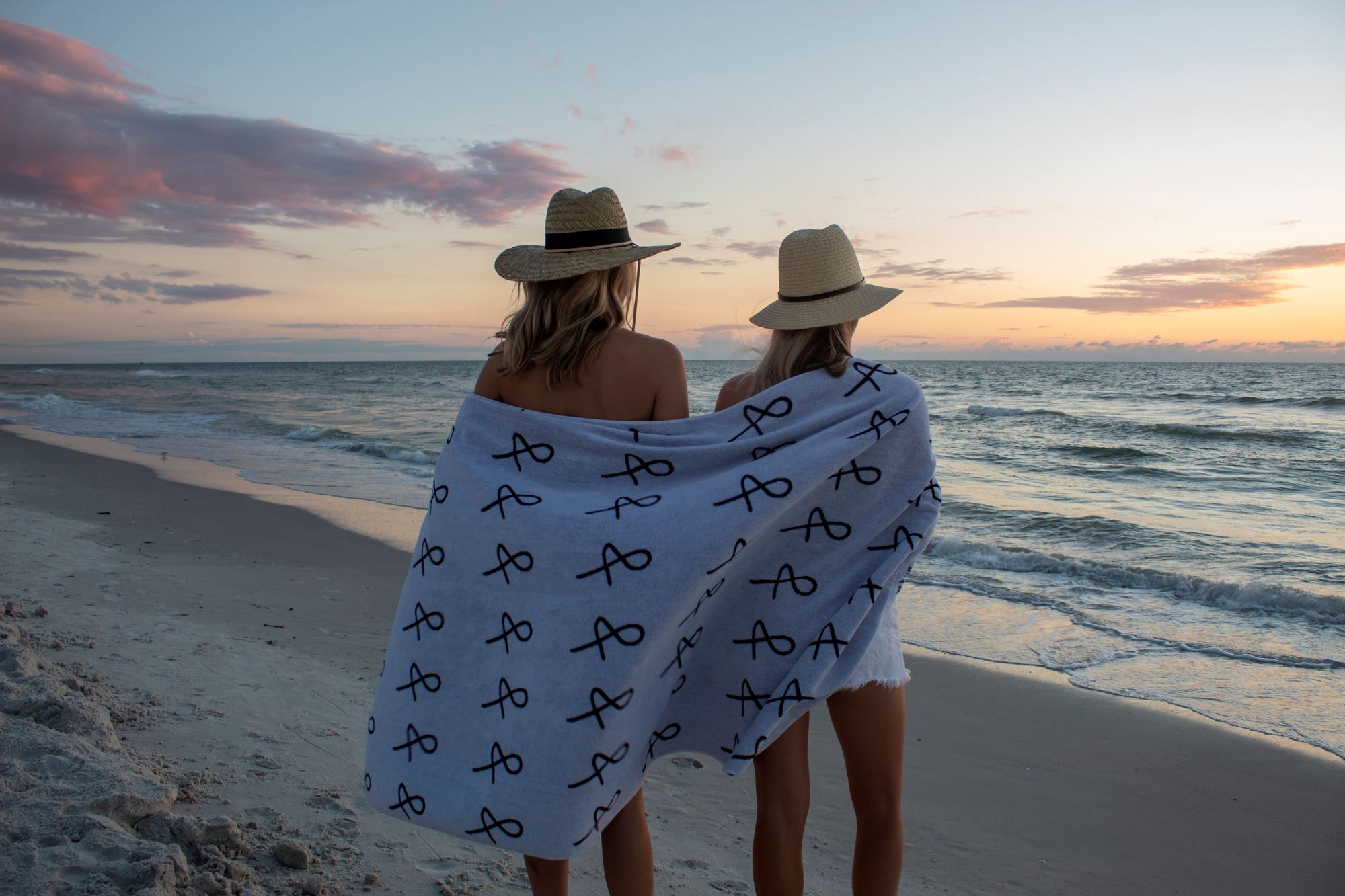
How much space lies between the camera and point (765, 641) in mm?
1857

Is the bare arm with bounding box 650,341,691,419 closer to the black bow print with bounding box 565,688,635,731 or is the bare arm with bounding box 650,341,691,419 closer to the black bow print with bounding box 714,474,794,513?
the black bow print with bounding box 714,474,794,513

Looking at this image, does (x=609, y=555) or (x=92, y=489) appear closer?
(x=609, y=555)

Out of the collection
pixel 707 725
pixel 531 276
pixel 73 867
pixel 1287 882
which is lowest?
pixel 1287 882

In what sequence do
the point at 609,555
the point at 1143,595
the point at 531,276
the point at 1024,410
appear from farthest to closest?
the point at 1024,410 < the point at 1143,595 < the point at 531,276 < the point at 609,555

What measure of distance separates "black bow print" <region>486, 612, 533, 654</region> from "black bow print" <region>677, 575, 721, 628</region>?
0.32m

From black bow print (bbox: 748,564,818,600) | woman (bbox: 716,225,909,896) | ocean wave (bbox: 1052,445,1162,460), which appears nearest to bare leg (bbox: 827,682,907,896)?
woman (bbox: 716,225,909,896)

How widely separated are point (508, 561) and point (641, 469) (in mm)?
356

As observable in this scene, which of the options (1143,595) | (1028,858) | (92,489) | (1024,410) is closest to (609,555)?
(1028,858)

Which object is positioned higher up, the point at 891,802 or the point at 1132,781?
the point at 891,802

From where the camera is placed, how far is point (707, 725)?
193cm

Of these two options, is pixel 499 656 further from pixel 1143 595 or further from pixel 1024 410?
pixel 1024 410

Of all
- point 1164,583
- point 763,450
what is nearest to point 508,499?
point 763,450

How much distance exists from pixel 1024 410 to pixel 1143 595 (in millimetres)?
→ 19756

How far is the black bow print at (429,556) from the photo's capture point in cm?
187
